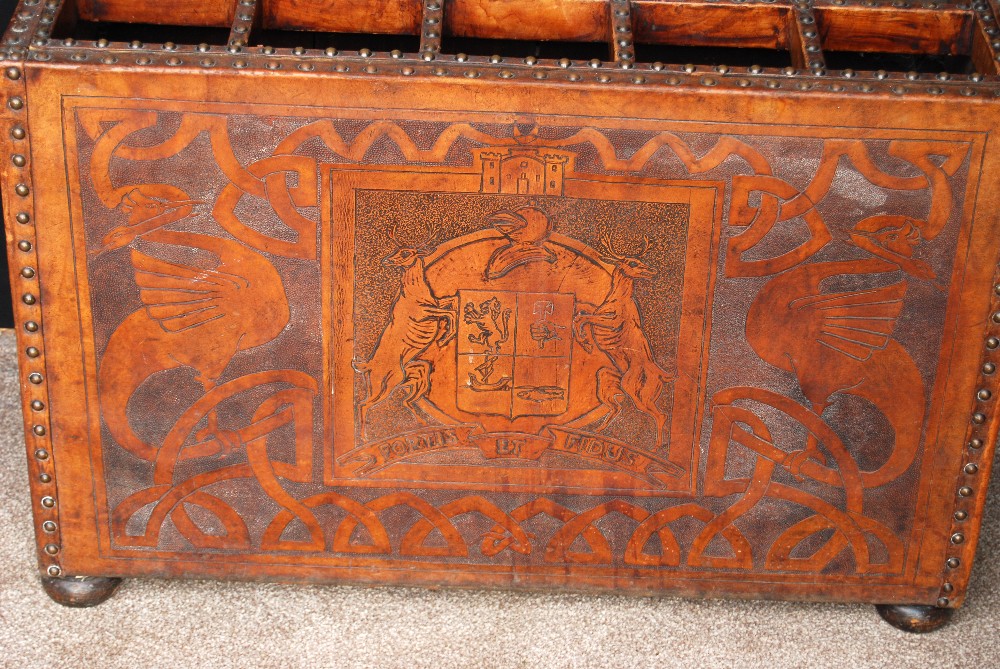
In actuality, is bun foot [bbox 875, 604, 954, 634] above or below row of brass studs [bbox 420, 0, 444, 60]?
below

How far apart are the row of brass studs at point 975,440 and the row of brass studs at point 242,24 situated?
120cm

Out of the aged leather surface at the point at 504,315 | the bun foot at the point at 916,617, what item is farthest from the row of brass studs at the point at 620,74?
the bun foot at the point at 916,617

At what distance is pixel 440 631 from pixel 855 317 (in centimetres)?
86

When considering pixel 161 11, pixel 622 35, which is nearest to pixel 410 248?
pixel 622 35

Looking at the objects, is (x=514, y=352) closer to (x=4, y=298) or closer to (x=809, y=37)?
(x=809, y=37)

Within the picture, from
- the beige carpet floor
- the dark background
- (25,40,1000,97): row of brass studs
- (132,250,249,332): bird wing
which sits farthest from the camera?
the dark background

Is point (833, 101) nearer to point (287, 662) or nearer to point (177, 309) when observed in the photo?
point (177, 309)

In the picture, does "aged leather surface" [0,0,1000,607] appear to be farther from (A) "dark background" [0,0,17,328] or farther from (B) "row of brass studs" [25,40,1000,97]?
(A) "dark background" [0,0,17,328]

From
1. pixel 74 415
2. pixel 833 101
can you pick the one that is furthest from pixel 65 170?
pixel 833 101

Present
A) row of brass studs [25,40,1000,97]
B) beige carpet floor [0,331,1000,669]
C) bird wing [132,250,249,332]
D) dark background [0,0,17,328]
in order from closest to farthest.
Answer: row of brass studs [25,40,1000,97] < bird wing [132,250,249,332] < beige carpet floor [0,331,1000,669] < dark background [0,0,17,328]

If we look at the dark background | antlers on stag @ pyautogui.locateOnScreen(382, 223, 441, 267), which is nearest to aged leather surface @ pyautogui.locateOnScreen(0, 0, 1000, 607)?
antlers on stag @ pyautogui.locateOnScreen(382, 223, 441, 267)

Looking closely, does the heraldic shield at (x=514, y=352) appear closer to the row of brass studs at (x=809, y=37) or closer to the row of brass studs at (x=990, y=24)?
the row of brass studs at (x=809, y=37)

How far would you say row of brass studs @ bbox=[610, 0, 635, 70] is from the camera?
63.1 inches

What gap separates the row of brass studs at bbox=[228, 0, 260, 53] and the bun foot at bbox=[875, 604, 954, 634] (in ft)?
4.67
